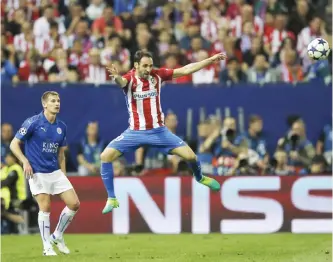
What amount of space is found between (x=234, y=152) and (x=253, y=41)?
317 cm

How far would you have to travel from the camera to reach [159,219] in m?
20.5

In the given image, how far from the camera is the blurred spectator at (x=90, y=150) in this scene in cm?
2123

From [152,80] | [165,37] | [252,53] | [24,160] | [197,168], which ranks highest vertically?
[165,37]

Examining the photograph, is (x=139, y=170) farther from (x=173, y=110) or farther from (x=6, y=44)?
(x=6, y=44)

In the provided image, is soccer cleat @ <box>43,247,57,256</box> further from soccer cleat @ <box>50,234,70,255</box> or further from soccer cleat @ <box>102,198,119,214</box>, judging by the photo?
soccer cleat @ <box>102,198,119,214</box>

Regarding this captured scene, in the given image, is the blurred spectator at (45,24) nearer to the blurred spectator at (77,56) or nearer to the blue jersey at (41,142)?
the blurred spectator at (77,56)

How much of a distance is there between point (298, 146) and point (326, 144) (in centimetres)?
54

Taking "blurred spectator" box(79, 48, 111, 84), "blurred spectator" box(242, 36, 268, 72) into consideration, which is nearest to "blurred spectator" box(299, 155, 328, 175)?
"blurred spectator" box(242, 36, 268, 72)

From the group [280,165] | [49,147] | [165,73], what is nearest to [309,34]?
[280,165]

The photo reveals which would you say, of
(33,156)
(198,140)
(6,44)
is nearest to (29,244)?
(33,156)

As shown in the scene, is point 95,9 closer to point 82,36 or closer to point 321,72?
point 82,36

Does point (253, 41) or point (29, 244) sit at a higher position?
point (253, 41)

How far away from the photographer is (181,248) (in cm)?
1723

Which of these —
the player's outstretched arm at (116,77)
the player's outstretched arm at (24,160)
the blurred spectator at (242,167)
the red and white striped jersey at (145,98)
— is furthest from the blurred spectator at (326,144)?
the player's outstretched arm at (24,160)
